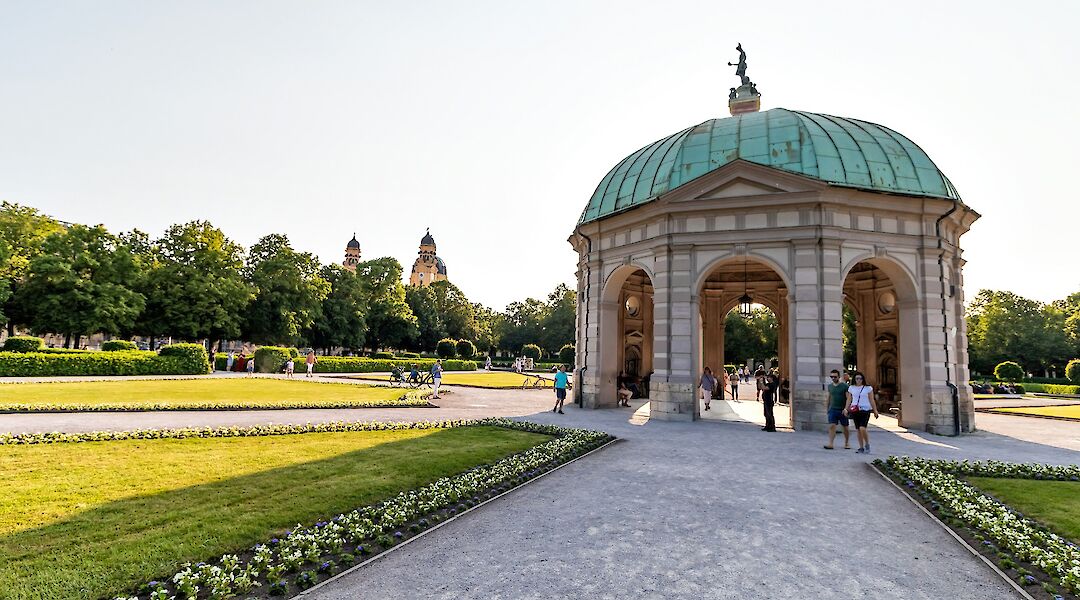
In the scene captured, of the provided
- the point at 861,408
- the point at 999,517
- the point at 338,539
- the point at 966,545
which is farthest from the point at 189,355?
the point at 999,517

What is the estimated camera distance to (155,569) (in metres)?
5.55

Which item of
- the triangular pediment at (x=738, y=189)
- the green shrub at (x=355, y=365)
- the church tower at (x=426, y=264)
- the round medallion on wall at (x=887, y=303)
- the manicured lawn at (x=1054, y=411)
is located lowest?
the manicured lawn at (x=1054, y=411)

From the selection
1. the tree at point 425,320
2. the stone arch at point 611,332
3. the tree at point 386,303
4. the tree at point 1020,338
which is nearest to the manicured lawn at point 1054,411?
the stone arch at point 611,332

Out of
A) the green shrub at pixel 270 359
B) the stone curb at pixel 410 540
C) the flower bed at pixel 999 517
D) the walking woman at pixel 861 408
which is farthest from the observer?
the green shrub at pixel 270 359

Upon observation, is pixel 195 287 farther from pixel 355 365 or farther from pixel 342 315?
pixel 342 315

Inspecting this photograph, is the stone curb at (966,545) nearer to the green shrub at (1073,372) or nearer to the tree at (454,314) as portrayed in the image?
the green shrub at (1073,372)

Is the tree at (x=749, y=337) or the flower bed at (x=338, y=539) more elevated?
the tree at (x=749, y=337)

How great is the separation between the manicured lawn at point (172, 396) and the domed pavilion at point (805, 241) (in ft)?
37.7

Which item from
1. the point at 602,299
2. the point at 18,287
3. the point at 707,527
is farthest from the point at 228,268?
the point at 707,527

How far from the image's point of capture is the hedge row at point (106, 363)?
34.4m

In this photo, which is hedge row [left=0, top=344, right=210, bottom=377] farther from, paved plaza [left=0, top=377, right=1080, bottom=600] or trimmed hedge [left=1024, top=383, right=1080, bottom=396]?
trimmed hedge [left=1024, top=383, right=1080, bottom=396]

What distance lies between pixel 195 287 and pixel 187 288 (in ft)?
2.85

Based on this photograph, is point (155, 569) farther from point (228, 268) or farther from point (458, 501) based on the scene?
point (228, 268)

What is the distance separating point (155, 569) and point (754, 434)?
594 inches
